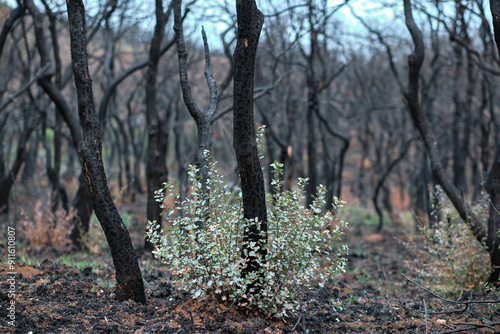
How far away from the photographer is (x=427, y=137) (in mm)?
6594

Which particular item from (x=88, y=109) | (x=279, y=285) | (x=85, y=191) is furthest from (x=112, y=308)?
(x=85, y=191)

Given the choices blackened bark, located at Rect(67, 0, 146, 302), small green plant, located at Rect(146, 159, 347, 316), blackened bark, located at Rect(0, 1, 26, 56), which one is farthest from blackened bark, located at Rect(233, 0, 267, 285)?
blackened bark, located at Rect(0, 1, 26, 56)

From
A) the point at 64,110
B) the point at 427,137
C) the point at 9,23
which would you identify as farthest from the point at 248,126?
the point at 9,23

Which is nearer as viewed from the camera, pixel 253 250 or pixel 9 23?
pixel 253 250

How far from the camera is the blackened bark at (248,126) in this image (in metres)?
3.85

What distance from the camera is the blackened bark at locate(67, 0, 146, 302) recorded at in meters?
3.97

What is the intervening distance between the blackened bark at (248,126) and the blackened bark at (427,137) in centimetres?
357

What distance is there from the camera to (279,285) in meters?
3.81

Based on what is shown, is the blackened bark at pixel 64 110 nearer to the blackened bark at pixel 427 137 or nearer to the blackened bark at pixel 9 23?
the blackened bark at pixel 9 23

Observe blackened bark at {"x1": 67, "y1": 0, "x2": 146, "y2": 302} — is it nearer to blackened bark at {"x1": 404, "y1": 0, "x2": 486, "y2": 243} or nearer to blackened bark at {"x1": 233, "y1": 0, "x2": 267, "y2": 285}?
blackened bark at {"x1": 233, "y1": 0, "x2": 267, "y2": 285}

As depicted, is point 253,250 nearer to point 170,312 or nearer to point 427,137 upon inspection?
point 170,312

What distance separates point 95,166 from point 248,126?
154cm

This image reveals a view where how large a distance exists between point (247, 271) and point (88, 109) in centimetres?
219

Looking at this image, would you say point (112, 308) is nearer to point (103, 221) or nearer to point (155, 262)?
point (103, 221)
